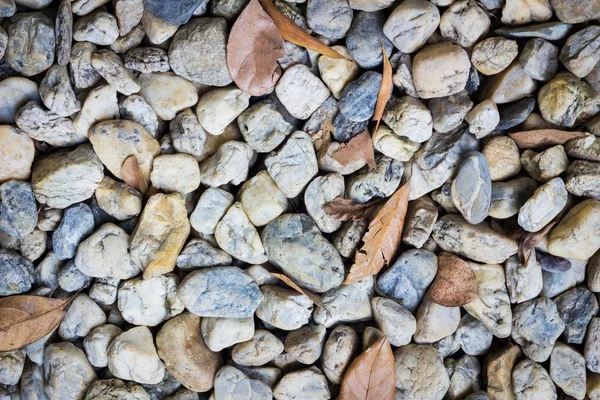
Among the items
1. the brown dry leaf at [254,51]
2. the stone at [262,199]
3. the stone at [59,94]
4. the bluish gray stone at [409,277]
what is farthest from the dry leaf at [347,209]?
the stone at [59,94]

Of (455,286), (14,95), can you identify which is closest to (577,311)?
(455,286)

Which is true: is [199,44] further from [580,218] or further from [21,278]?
[580,218]

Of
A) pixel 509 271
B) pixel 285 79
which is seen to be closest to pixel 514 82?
pixel 509 271

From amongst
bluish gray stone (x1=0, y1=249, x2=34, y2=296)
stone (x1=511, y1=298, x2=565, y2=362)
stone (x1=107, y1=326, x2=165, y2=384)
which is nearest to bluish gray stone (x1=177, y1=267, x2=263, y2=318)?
stone (x1=107, y1=326, x2=165, y2=384)

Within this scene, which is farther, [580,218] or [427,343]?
[427,343]

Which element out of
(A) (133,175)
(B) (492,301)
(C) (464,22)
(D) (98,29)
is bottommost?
(B) (492,301)

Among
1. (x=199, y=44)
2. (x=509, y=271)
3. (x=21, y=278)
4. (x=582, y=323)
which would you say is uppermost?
(x=199, y=44)

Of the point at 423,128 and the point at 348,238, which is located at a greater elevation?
the point at 423,128

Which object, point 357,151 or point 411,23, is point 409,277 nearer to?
point 357,151
